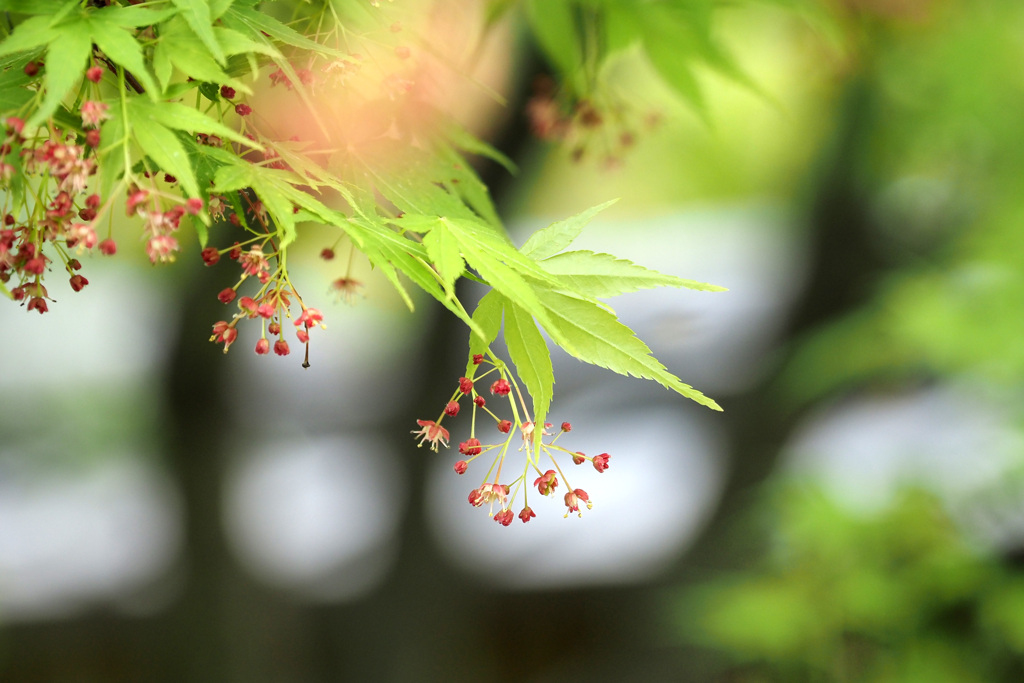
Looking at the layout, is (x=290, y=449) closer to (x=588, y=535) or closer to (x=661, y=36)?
(x=588, y=535)

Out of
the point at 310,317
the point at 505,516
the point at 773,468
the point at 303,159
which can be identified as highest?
the point at 303,159

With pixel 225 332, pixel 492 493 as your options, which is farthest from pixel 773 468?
pixel 225 332

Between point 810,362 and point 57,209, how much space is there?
7.84 feet

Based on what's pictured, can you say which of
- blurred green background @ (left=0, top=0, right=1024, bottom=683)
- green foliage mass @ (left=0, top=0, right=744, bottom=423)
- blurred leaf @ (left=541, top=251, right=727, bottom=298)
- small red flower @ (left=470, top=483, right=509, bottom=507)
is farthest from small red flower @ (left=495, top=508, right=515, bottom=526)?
blurred green background @ (left=0, top=0, right=1024, bottom=683)

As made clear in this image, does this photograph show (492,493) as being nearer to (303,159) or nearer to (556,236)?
(556,236)

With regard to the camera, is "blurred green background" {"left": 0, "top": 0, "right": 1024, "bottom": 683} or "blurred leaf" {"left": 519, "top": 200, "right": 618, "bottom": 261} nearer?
"blurred leaf" {"left": 519, "top": 200, "right": 618, "bottom": 261}

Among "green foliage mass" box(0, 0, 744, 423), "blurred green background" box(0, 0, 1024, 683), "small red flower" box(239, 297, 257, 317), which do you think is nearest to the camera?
"green foliage mass" box(0, 0, 744, 423)

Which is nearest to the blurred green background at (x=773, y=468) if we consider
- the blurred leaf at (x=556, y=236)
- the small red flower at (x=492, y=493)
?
the blurred leaf at (x=556, y=236)

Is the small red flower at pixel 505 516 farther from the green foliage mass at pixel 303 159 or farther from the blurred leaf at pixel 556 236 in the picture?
the blurred leaf at pixel 556 236

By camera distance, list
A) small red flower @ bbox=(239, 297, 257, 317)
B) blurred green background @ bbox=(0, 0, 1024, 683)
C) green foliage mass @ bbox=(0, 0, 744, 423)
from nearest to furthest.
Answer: green foliage mass @ bbox=(0, 0, 744, 423) → small red flower @ bbox=(239, 297, 257, 317) → blurred green background @ bbox=(0, 0, 1024, 683)

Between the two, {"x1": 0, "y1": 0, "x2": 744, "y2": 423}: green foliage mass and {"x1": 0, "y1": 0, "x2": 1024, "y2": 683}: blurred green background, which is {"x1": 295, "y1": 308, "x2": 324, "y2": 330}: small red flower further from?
{"x1": 0, "y1": 0, "x2": 1024, "y2": 683}: blurred green background

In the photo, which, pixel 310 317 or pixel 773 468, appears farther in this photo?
pixel 773 468

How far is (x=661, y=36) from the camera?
130 cm

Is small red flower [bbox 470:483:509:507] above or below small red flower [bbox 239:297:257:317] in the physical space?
below
